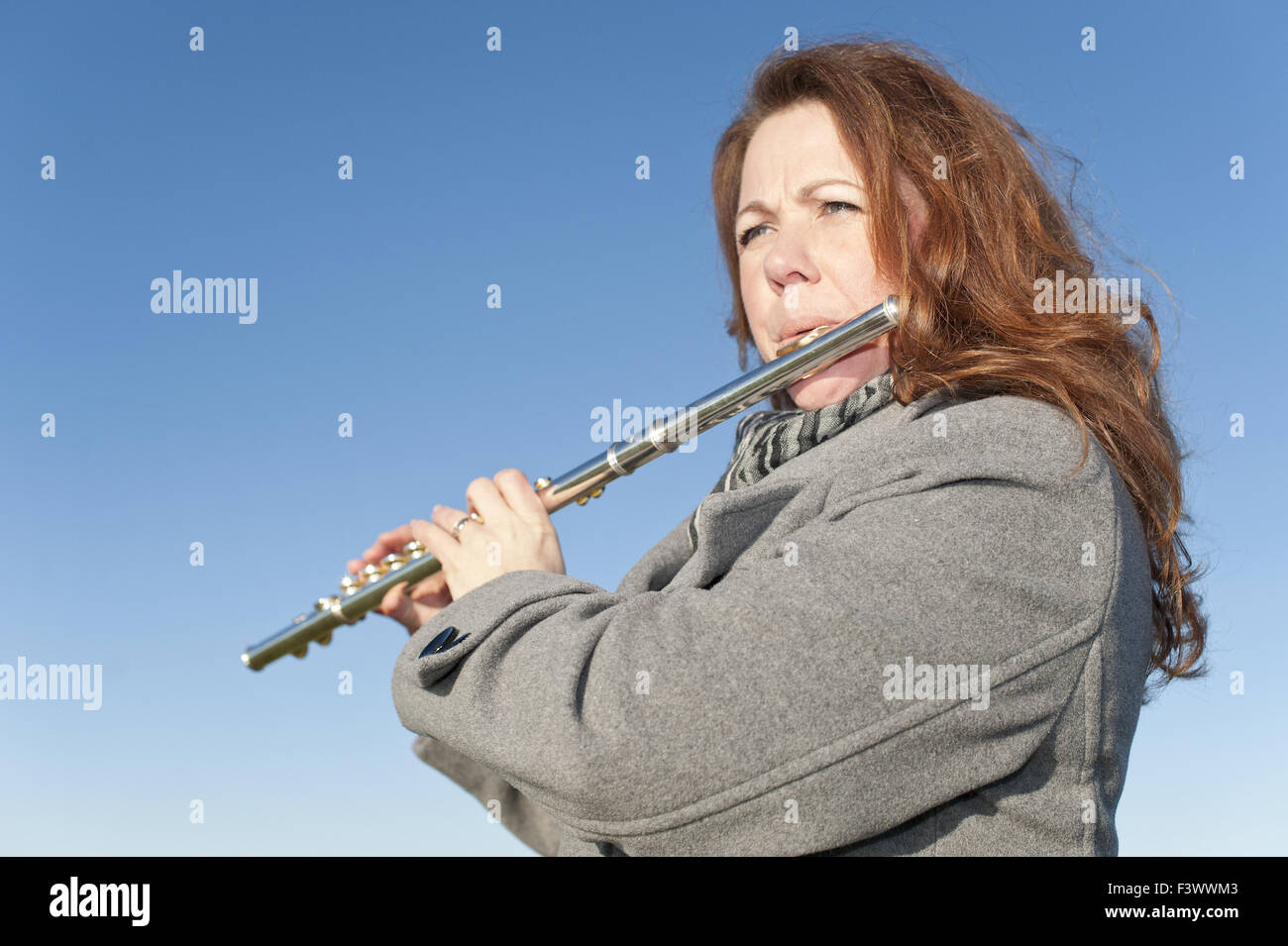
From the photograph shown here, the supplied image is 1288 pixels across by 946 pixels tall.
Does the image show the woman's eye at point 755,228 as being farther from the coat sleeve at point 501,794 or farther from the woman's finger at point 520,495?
the woman's finger at point 520,495

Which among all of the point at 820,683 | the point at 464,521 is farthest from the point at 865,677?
the point at 464,521

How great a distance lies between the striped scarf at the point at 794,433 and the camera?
6.54 ft

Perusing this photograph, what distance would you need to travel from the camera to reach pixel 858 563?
1.47 metres

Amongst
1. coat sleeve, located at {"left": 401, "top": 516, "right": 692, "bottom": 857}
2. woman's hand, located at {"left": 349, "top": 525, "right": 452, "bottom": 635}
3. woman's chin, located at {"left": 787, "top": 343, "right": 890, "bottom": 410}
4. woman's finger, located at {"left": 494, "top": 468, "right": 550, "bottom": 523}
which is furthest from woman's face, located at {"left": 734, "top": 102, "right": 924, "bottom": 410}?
woman's hand, located at {"left": 349, "top": 525, "right": 452, "bottom": 635}

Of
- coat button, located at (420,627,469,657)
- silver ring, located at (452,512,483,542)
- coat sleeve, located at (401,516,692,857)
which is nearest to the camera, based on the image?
coat button, located at (420,627,469,657)

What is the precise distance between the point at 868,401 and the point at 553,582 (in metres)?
0.71

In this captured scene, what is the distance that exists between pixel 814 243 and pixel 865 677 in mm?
1061

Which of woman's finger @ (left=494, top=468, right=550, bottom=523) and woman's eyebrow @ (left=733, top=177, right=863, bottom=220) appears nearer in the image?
woman's finger @ (left=494, top=468, right=550, bottom=523)

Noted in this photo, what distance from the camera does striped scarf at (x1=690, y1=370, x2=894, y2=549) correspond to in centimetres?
199

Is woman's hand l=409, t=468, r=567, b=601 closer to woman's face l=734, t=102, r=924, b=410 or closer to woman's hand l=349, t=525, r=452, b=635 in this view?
woman's hand l=349, t=525, r=452, b=635

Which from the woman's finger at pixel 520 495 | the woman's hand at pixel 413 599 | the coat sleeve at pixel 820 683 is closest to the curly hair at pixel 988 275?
the coat sleeve at pixel 820 683

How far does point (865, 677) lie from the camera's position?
1.43 metres
